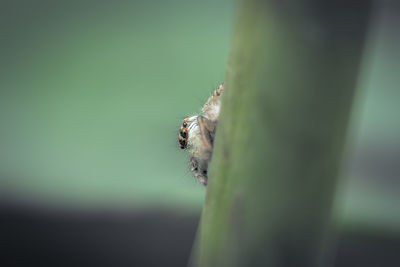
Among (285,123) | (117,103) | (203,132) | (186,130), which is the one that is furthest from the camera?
(117,103)

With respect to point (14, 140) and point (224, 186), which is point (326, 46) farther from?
point (14, 140)

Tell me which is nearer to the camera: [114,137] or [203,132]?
[203,132]

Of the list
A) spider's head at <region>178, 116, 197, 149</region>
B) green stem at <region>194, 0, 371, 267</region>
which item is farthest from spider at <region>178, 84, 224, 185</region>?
green stem at <region>194, 0, 371, 267</region>

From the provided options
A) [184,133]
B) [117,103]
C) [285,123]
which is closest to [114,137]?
[117,103]

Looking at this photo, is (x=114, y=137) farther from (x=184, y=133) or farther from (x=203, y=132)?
(x=203, y=132)

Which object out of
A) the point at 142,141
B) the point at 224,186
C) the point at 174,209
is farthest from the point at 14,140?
the point at 224,186

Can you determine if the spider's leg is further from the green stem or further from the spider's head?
the green stem
